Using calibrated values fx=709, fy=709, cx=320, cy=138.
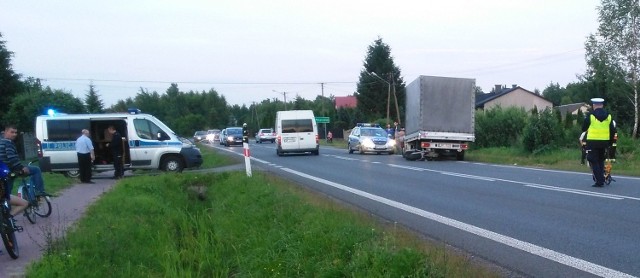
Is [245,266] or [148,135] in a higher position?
[148,135]

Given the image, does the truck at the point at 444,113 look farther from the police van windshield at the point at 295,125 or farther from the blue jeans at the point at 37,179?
the blue jeans at the point at 37,179

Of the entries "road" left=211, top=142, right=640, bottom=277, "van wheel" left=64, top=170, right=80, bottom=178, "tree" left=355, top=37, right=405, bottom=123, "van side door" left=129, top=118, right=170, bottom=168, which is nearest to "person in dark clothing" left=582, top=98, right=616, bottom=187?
"road" left=211, top=142, right=640, bottom=277

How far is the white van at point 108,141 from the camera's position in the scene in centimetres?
2111

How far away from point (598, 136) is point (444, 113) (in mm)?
14532

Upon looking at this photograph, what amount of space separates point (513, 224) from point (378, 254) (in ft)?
13.6

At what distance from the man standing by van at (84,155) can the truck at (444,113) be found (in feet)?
45.3

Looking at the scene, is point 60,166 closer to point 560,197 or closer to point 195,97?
point 560,197

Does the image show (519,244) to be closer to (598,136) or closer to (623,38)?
→ (598,136)

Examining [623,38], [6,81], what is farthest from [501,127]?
[6,81]

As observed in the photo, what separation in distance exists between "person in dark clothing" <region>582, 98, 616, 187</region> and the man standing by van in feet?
39.7

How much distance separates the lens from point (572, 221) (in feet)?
32.2

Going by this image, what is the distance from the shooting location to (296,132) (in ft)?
114

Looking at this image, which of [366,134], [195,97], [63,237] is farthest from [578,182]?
[195,97]

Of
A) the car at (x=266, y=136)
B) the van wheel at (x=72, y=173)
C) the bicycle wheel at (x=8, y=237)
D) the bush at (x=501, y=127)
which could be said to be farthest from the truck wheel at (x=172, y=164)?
the car at (x=266, y=136)
